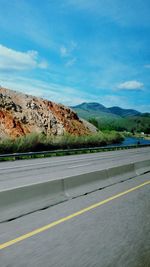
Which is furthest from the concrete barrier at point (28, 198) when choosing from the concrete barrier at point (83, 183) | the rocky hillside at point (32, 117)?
the rocky hillside at point (32, 117)

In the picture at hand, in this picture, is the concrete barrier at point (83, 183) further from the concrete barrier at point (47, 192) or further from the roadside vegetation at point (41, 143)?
the roadside vegetation at point (41, 143)

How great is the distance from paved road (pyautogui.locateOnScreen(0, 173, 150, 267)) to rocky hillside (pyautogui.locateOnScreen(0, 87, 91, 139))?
46.3 metres

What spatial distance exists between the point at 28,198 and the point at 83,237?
239 centimetres

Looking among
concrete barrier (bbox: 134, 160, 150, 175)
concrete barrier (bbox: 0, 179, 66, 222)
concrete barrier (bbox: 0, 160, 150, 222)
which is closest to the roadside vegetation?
concrete barrier (bbox: 134, 160, 150, 175)

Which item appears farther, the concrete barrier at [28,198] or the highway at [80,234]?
the concrete barrier at [28,198]

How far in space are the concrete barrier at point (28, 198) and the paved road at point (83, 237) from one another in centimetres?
24

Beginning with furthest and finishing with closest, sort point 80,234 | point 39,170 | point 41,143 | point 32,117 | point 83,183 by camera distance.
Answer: point 32,117
point 41,143
point 39,170
point 83,183
point 80,234

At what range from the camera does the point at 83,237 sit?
640cm

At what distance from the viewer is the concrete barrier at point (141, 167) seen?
17.7m

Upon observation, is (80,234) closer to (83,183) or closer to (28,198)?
(28,198)

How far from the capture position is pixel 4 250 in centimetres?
556

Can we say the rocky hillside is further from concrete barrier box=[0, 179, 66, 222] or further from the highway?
the highway

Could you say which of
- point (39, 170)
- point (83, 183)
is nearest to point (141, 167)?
point (39, 170)

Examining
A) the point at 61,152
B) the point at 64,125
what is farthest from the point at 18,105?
the point at 61,152
